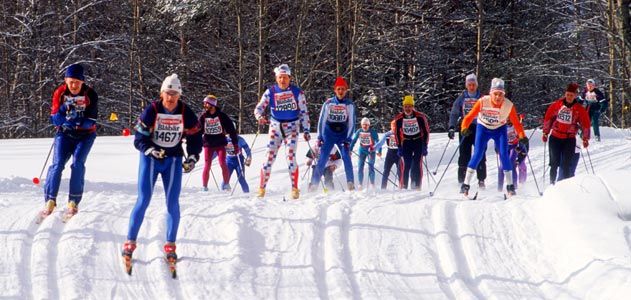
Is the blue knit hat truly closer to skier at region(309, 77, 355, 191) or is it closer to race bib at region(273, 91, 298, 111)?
race bib at region(273, 91, 298, 111)

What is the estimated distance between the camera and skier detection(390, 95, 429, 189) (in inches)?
466

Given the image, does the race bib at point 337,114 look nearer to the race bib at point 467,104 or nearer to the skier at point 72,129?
the race bib at point 467,104

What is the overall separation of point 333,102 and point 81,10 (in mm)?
22380

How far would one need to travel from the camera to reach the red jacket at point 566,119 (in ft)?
36.6

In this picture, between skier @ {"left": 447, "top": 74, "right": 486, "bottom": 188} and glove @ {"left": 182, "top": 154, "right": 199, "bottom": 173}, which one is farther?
skier @ {"left": 447, "top": 74, "right": 486, "bottom": 188}

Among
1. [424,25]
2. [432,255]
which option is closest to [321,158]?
[432,255]

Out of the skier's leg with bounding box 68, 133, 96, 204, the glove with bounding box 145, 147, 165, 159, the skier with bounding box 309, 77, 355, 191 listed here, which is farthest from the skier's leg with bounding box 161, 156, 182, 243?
the skier with bounding box 309, 77, 355, 191

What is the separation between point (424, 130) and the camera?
38.9 feet

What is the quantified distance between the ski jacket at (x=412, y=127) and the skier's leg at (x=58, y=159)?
5.86 meters

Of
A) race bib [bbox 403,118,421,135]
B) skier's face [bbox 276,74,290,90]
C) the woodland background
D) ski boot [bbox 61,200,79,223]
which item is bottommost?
ski boot [bbox 61,200,79,223]

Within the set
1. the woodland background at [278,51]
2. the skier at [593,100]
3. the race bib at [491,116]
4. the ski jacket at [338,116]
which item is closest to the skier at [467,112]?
the race bib at [491,116]

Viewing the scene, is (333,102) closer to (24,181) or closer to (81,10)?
(24,181)

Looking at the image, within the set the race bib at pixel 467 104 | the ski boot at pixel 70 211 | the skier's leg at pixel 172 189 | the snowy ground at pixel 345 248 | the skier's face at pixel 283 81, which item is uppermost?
the skier's face at pixel 283 81

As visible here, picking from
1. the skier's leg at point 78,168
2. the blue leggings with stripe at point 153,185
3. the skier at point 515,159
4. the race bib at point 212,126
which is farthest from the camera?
the skier at point 515,159
